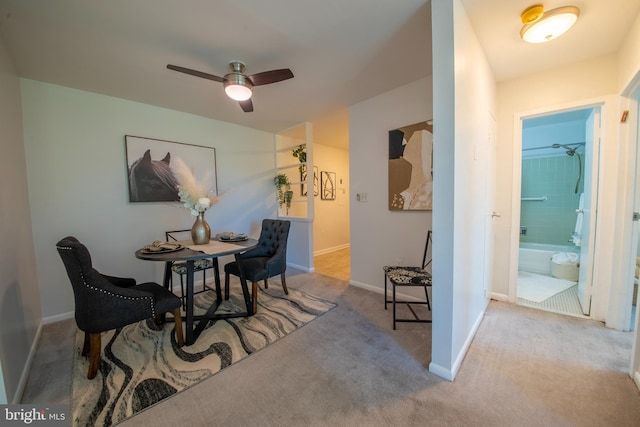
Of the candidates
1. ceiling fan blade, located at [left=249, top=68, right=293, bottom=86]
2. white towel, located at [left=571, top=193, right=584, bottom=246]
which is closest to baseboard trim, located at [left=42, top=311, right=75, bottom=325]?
ceiling fan blade, located at [left=249, top=68, right=293, bottom=86]

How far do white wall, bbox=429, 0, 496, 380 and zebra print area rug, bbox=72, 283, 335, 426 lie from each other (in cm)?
123

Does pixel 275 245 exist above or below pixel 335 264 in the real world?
above

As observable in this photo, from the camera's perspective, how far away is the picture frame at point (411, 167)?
7.97ft

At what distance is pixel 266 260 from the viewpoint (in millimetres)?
2672

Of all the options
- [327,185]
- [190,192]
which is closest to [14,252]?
[190,192]

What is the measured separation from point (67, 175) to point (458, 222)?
368 cm

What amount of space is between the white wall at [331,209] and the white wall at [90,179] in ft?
7.35

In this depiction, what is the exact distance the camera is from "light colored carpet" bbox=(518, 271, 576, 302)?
2.71 metres

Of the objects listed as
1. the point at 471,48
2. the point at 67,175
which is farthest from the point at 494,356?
the point at 67,175

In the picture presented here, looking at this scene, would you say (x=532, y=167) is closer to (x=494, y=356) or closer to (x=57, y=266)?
(x=494, y=356)

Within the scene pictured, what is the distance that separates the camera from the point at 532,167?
14.1 feet

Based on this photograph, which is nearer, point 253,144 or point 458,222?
point 458,222

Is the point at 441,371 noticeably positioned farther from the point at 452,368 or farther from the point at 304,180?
the point at 304,180

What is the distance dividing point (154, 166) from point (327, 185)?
320 cm
